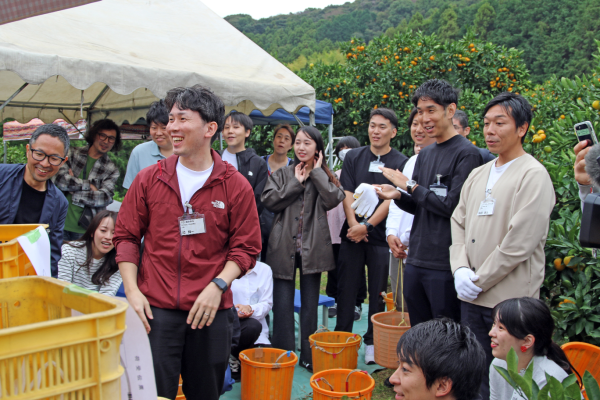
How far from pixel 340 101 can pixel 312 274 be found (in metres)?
6.76

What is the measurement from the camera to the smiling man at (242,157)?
450 centimetres

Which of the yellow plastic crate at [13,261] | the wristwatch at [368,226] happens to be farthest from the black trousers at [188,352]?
the wristwatch at [368,226]

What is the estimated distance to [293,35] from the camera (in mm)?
40250

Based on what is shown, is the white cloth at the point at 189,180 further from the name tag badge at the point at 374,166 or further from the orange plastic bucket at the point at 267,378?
the name tag badge at the point at 374,166

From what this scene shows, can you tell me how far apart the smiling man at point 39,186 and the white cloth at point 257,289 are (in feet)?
5.16

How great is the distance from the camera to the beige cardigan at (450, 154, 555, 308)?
2500 mm

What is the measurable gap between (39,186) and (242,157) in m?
2.08

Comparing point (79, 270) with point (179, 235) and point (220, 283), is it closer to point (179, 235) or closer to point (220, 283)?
point (179, 235)

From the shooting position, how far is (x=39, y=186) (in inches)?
108

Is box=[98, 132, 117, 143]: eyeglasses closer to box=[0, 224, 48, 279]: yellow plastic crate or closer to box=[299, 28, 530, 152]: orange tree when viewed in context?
box=[0, 224, 48, 279]: yellow plastic crate

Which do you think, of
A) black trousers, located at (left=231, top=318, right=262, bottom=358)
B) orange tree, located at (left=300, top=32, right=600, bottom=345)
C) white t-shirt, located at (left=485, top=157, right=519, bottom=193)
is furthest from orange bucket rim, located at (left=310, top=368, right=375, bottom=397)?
orange tree, located at (left=300, top=32, right=600, bottom=345)

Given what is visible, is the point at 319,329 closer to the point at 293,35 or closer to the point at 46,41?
the point at 46,41

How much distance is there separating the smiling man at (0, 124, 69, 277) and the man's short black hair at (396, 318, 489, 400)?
6.39ft

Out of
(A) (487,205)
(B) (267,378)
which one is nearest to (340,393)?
(B) (267,378)
